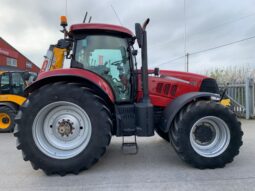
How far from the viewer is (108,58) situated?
4.02m

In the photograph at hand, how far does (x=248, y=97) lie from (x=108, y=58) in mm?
7026

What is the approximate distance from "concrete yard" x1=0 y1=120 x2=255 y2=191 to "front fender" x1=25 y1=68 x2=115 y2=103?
1164 mm

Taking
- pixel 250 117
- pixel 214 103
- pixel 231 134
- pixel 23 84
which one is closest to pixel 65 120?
pixel 214 103

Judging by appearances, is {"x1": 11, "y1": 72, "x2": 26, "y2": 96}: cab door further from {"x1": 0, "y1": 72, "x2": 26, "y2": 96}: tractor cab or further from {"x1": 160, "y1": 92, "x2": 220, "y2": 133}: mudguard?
{"x1": 160, "y1": 92, "x2": 220, "y2": 133}: mudguard

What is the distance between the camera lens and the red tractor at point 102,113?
139 inches

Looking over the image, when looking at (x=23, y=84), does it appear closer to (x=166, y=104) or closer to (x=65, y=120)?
(x=65, y=120)

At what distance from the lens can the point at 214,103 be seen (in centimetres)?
377

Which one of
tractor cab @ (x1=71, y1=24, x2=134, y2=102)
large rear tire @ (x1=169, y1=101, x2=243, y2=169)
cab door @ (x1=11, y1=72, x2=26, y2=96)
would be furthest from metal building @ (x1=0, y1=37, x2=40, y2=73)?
large rear tire @ (x1=169, y1=101, x2=243, y2=169)

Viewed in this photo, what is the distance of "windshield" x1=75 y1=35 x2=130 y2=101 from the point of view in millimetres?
3971

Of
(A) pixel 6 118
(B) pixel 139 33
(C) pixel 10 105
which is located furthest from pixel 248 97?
(A) pixel 6 118

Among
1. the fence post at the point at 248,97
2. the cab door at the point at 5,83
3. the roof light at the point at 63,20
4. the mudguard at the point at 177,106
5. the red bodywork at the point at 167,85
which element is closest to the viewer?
the mudguard at the point at 177,106

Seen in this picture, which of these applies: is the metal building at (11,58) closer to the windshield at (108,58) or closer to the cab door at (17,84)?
the cab door at (17,84)

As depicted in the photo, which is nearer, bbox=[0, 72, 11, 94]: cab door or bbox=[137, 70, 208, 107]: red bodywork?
bbox=[137, 70, 208, 107]: red bodywork

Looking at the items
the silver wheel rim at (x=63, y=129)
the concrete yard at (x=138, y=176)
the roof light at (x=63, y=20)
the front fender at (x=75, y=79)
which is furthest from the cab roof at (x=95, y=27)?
the concrete yard at (x=138, y=176)
